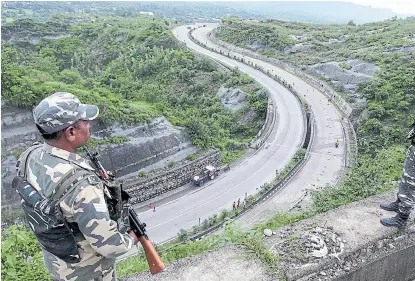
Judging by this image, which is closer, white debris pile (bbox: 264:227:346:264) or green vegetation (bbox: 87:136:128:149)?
white debris pile (bbox: 264:227:346:264)

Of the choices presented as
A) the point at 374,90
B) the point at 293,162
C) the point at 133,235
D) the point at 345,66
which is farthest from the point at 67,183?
the point at 345,66

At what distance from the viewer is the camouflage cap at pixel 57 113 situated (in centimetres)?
219

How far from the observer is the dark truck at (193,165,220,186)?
17.8 metres

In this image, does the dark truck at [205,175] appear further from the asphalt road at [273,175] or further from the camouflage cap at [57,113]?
the camouflage cap at [57,113]

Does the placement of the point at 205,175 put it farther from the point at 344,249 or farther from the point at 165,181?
the point at 344,249

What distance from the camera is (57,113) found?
2191 mm

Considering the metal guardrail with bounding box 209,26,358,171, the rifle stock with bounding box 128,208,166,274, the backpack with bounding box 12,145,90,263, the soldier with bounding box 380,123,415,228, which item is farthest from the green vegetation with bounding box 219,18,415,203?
the backpack with bounding box 12,145,90,263

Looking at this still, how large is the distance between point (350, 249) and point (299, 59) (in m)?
33.5

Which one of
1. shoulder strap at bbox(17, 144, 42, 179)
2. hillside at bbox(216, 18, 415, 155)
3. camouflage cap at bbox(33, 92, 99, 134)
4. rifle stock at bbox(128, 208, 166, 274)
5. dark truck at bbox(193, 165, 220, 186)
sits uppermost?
camouflage cap at bbox(33, 92, 99, 134)

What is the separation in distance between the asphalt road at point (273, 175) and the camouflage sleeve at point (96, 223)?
11937 millimetres

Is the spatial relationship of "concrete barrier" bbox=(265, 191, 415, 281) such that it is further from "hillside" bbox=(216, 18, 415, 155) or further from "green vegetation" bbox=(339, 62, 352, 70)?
"green vegetation" bbox=(339, 62, 352, 70)

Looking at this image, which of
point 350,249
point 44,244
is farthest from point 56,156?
point 350,249

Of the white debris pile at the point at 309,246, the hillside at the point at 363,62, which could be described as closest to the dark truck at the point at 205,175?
the hillside at the point at 363,62

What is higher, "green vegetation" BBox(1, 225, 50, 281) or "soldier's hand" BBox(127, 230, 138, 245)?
"soldier's hand" BBox(127, 230, 138, 245)
